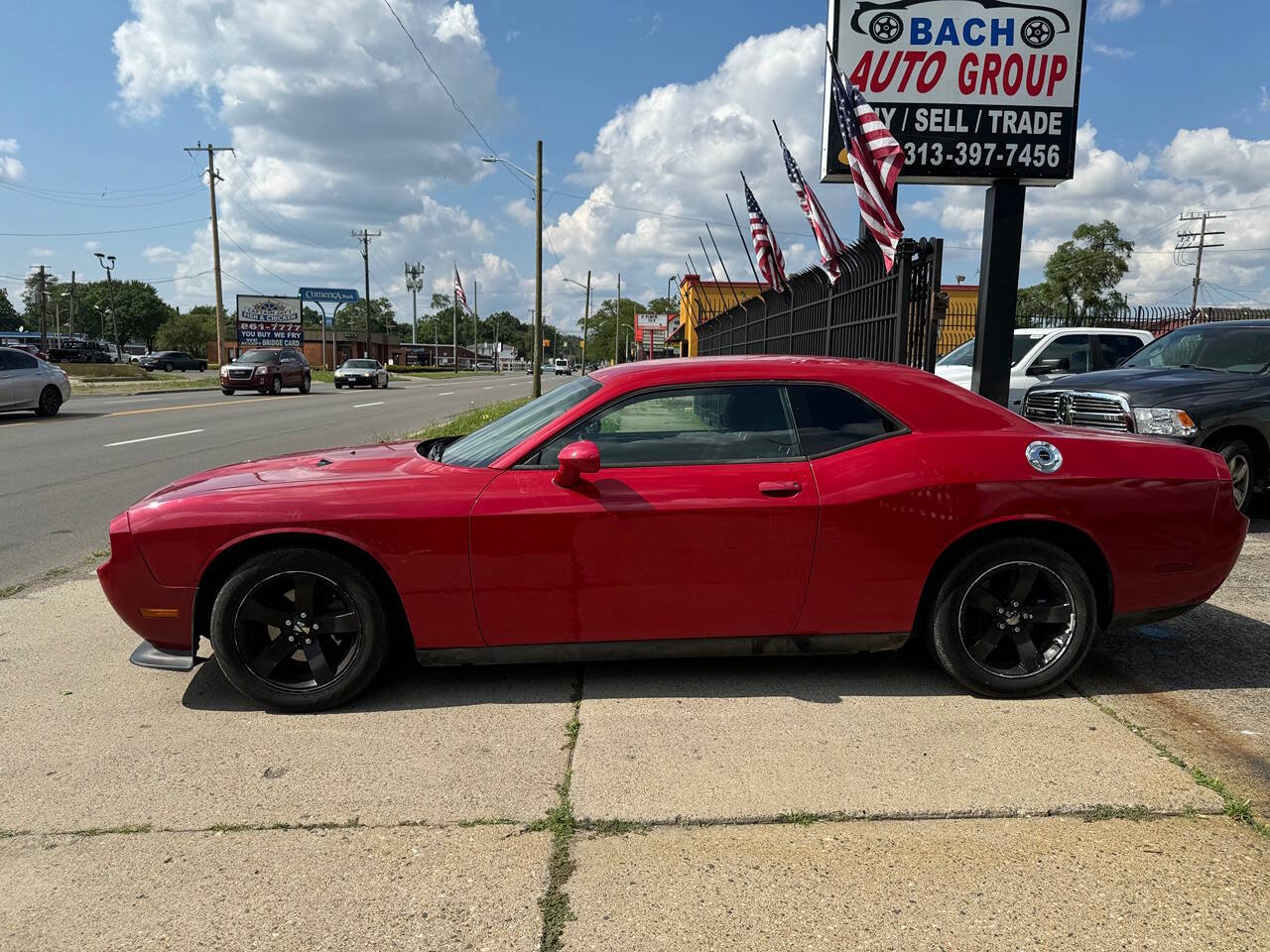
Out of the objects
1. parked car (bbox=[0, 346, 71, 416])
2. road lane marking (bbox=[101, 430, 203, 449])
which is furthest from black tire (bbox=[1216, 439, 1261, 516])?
parked car (bbox=[0, 346, 71, 416])

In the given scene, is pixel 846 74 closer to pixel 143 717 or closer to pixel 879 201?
pixel 879 201

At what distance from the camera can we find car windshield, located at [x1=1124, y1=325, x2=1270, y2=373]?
7738mm

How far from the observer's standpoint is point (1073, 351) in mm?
11953

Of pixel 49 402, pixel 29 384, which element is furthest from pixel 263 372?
pixel 29 384

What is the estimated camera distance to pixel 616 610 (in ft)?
11.7

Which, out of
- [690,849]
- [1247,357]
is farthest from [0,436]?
[1247,357]

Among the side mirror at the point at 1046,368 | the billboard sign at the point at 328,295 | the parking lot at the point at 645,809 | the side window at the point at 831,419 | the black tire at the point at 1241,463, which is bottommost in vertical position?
the parking lot at the point at 645,809

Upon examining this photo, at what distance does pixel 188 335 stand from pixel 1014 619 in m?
115

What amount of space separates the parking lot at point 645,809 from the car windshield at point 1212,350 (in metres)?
4.85

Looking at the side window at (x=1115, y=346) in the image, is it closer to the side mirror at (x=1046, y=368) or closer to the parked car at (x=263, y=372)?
the side mirror at (x=1046, y=368)

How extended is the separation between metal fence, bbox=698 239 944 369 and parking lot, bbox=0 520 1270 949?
372 centimetres

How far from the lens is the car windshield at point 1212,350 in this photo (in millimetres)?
7738

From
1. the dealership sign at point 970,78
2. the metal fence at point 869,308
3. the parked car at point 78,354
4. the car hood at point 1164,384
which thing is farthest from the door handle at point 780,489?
the parked car at point 78,354

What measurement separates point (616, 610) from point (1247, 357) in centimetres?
715
